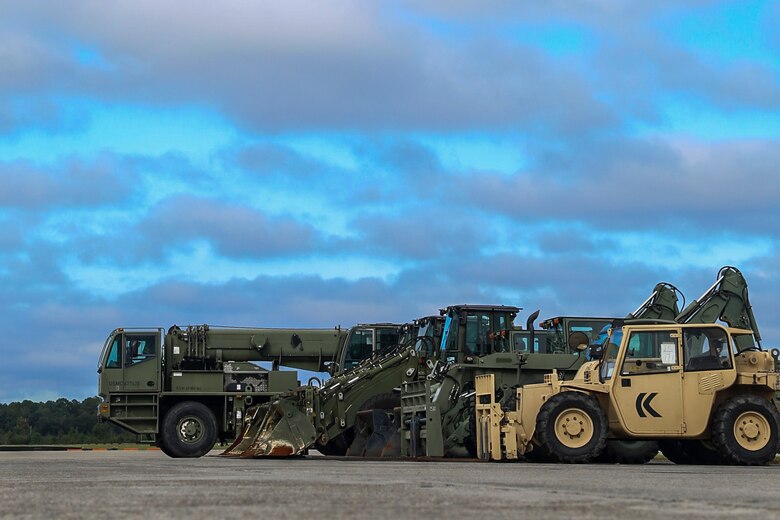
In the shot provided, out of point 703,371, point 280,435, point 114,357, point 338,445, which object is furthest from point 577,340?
point 114,357

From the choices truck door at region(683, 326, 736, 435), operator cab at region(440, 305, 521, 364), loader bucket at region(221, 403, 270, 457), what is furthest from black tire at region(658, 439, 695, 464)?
loader bucket at region(221, 403, 270, 457)

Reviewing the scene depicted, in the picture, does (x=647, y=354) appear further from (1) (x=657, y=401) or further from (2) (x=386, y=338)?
(2) (x=386, y=338)

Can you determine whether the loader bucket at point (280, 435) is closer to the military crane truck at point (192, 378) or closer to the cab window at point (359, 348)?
the military crane truck at point (192, 378)

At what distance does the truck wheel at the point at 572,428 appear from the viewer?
20547mm

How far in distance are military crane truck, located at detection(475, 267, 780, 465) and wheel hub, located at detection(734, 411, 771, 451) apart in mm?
16

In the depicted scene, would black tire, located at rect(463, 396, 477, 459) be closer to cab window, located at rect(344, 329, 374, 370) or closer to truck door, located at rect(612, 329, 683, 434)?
truck door, located at rect(612, 329, 683, 434)

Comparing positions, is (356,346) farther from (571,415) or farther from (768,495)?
(768,495)

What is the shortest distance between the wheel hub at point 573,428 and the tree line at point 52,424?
43.2m

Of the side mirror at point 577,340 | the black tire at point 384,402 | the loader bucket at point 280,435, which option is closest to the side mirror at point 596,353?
the side mirror at point 577,340

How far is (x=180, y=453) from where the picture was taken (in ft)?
98.6

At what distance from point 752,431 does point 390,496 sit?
11673 mm

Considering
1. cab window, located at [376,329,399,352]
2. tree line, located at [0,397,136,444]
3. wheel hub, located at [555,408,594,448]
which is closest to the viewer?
wheel hub, located at [555,408,594,448]

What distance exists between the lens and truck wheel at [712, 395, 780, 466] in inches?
804

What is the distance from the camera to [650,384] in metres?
21.1
